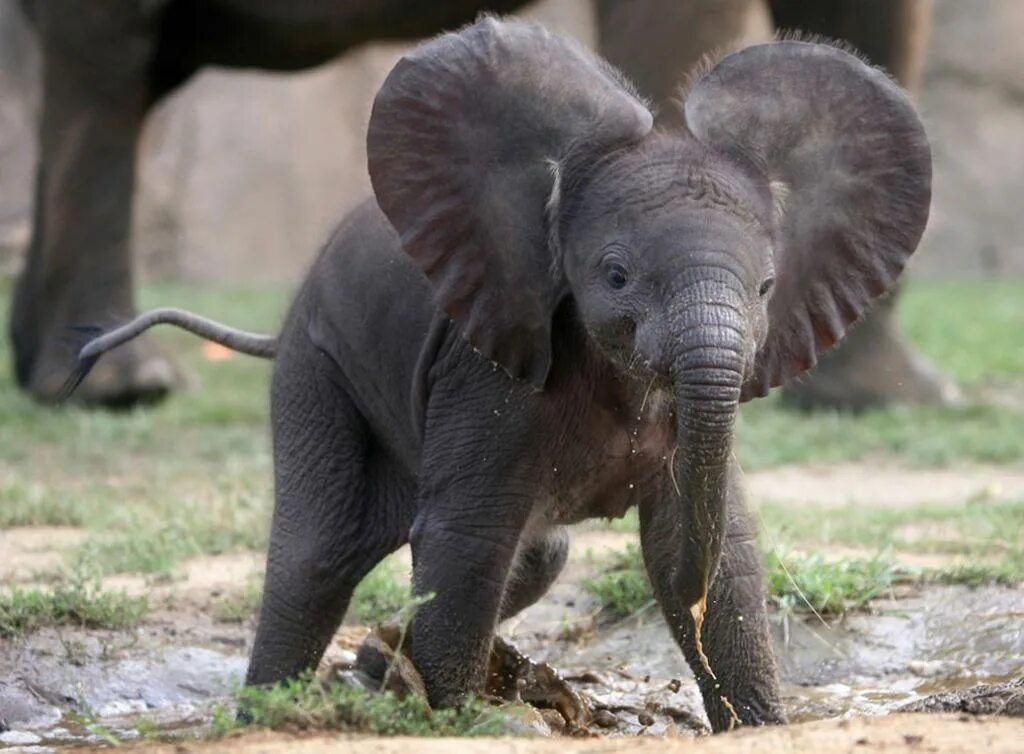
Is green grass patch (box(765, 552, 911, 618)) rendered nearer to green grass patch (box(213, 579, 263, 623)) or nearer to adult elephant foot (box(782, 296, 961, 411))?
green grass patch (box(213, 579, 263, 623))

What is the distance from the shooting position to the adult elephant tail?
488cm

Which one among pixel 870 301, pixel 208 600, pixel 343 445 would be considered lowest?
pixel 208 600

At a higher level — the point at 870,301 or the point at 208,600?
the point at 870,301

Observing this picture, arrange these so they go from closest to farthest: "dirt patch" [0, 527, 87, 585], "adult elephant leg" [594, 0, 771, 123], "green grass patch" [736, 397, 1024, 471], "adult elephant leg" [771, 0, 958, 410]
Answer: "dirt patch" [0, 527, 87, 585], "adult elephant leg" [594, 0, 771, 123], "green grass patch" [736, 397, 1024, 471], "adult elephant leg" [771, 0, 958, 410]

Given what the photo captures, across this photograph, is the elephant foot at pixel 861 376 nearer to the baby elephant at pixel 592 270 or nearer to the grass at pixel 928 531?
the grass at pixel 928 531

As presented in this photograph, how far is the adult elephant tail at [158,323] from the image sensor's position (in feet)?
16.0

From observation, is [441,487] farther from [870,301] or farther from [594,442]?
[870,301]

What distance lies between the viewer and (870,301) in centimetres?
413

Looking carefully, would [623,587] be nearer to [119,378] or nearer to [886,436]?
[886,436]

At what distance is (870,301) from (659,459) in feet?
1.72

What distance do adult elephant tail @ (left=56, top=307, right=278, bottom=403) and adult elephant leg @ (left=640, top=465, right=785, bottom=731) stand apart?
1208 mm

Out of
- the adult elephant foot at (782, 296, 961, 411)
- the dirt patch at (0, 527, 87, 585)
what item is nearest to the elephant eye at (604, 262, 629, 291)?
the dirt patch at (0, 527, 87, 585)

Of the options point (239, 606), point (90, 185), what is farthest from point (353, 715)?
point (90, 185)

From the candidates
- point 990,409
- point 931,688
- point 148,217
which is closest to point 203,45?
point 990,409
